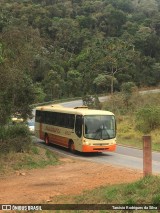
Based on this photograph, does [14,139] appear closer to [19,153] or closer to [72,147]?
[19,153]

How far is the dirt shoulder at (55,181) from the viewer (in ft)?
40.5

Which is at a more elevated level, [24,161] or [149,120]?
[24,161]

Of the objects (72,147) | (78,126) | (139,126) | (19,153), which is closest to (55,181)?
(19,153)

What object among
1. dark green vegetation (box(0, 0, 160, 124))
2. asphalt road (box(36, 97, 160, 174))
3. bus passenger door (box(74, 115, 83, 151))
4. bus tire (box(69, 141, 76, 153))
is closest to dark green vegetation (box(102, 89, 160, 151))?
asphalt road (box(36, 97, 160, 174))

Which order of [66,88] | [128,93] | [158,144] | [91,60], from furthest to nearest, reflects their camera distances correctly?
1. [66,88]
2. [91,60]
3. [128,93]
4. [158,144]

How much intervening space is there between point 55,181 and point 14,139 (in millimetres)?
6800

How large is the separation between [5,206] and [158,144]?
2010 cm

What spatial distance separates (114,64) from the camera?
64562 millimetres

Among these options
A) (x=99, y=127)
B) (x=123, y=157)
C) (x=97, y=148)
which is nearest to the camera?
(x=123, y=157)

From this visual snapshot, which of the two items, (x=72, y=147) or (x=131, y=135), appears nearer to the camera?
(x=72, y=147)

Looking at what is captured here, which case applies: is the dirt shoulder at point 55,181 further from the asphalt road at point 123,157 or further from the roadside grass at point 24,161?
the asphalt road at point 123,157

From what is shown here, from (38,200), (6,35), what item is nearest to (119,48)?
(6,35)

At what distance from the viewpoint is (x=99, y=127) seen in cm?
2391

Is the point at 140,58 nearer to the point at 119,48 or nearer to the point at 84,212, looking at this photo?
the point at 119,48
